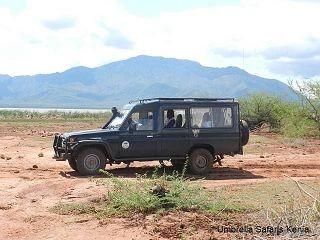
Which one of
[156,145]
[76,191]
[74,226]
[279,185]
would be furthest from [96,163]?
[74,226]

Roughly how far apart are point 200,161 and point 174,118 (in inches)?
54.7

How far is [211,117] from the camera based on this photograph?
1546 cm

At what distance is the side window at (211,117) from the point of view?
50.4 feet

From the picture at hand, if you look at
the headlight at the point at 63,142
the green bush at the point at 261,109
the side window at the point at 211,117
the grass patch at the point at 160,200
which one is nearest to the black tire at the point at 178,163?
the side window at the point at 211,117

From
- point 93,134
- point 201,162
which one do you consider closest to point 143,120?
A: point 93,134

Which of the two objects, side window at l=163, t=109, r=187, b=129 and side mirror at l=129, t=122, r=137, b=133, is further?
side window at l=163, t=109, r=187, b=129

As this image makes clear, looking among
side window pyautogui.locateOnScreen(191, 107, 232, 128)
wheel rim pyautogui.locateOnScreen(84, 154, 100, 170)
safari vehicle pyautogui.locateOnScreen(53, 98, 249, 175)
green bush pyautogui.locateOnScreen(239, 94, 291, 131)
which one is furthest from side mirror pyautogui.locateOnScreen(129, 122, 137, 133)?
green bush pyautogui.locateOnScreen(239, 94, 291, 131)

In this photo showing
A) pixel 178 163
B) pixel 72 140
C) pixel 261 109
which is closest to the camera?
pixel 72 140

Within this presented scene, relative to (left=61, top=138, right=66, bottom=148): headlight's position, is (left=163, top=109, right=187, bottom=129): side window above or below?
above

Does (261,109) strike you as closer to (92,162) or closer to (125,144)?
(125,144)

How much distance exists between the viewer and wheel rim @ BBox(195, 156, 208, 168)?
15438 millimetres

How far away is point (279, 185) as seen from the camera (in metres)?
12.5

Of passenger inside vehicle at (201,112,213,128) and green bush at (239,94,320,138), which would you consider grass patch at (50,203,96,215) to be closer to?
passenger inside vehicle at (201,112,213,128)

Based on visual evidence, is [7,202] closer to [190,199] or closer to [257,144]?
[190,199]
